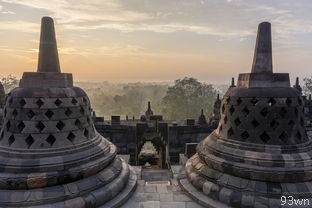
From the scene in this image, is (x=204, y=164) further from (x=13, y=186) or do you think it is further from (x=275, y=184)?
(x=13, y=186)

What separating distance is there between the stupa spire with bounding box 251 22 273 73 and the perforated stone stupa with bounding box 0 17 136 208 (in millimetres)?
4589

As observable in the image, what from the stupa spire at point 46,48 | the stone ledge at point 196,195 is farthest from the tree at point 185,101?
the stupa spire at point 46,48

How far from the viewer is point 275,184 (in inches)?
211

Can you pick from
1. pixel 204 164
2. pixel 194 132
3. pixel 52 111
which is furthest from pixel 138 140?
pixel 52 111

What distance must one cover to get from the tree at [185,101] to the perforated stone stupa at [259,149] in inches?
1467

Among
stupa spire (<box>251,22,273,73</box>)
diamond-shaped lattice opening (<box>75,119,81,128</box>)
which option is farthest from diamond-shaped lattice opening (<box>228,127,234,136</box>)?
diamond-shaped lattice opening (<box>75,119,81,128</box>)

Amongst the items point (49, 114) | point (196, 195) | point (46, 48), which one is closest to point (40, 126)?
point (49, 114)

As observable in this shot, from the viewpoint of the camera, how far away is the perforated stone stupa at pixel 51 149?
15.9 ft

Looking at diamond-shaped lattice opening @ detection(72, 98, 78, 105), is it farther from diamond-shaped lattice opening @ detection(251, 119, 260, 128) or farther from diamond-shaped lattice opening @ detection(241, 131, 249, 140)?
diamond-shaped lattice opening @ detection(251, 119, 260, 128)

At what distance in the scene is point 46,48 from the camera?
19.1 ft

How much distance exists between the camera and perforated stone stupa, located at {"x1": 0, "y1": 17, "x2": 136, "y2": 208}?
4.85 m

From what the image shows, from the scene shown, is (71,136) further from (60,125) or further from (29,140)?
(29,140)

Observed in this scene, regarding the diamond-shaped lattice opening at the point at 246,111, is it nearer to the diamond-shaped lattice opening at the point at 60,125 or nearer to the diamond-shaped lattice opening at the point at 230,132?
the diamond-shaped lattice opening at the point at 230,132

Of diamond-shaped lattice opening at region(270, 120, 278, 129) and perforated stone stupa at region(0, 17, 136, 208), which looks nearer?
perforated stone stupa at region(0, 17, 136, 208)
